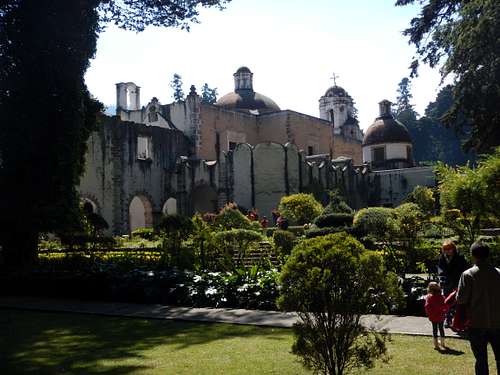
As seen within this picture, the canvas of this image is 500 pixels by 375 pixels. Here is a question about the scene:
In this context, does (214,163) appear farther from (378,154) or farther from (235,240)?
(235,240)

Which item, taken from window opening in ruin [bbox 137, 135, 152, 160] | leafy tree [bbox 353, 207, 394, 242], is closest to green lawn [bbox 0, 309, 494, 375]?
leafy tree [bbox 353, 207, 394, 242]

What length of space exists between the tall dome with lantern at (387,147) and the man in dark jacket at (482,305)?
3678 cm

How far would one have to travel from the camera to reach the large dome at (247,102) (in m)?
43.4

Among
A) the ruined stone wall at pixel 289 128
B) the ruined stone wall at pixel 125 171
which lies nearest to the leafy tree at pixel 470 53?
the ruined stone wall at pixel 125 171

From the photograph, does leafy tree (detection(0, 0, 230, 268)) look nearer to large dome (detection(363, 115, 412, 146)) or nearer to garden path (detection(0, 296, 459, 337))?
garden path (detection(0, 296, 459, 337))

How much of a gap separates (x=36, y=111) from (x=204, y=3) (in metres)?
5.78

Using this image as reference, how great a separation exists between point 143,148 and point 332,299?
95.7ft

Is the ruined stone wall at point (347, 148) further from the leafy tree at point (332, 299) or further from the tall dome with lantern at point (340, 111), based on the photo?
the leafy tree at point (332, 299)

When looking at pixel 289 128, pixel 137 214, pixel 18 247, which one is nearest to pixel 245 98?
pixel 289 128

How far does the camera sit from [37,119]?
44.7 feet

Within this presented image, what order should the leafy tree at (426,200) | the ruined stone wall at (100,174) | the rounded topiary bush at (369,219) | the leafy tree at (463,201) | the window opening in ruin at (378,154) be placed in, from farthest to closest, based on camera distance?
the window opening in ruin at (378,154) < the ruined stone wall at (100,174) < the leafy tree at (426,200) < the rounded topiary bush at (369,219) < the leafy tree at (463,201)

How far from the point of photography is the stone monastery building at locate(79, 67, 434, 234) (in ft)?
96.3

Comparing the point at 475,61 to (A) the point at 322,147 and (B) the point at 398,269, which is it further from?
(A) the point at 322,147

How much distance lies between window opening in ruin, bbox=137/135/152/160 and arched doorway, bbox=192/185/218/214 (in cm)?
359
